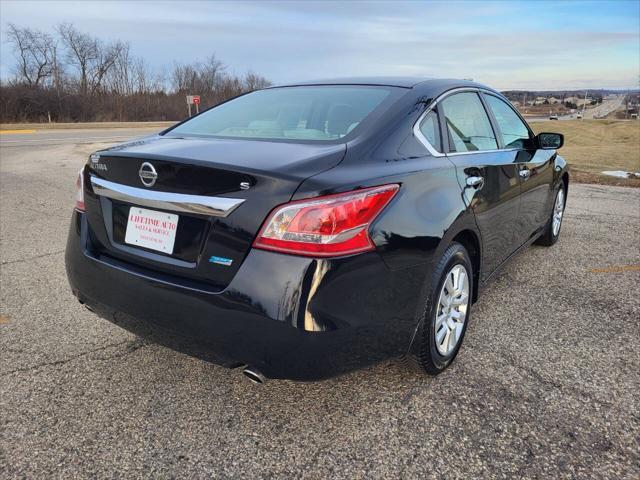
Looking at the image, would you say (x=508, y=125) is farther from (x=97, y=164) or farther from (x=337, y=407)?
(x=97, y=164)

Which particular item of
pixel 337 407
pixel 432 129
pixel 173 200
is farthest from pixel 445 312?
pixel 173 200

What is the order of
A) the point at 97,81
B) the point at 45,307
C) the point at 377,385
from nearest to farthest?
1. the point at 377,385
2. the point at 45,307
3. the point at 97,81

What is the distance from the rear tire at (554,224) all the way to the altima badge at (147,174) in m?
3.87

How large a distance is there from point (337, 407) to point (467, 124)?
73.1 inches

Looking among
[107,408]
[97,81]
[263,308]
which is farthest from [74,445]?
[97,81]

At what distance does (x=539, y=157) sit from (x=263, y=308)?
306 cm

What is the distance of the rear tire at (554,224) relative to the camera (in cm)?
486

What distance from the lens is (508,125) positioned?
3842 mm

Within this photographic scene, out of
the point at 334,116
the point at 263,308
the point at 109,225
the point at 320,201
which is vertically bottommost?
the point at 263,308

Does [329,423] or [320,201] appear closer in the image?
[320,201]

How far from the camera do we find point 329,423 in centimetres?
230

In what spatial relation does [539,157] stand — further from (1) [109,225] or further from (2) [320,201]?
(1) [109,225]

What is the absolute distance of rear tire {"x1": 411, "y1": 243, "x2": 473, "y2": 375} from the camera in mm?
2385

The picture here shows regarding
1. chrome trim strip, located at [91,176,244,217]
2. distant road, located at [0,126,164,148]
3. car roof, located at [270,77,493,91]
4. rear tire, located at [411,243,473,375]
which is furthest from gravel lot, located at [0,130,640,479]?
distant road, located at [0,126,164,148]
